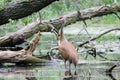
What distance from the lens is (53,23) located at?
9.61m

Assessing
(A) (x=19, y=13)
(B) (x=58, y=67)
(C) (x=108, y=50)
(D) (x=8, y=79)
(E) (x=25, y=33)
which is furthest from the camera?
(C) (x=108, y=50)

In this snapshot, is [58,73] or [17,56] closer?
[58,73]

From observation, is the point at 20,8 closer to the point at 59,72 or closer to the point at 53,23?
the point at 53,23

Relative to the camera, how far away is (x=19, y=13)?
9047 mm

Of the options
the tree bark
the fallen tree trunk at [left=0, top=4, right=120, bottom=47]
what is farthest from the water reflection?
the fallen tree trunk at [left=0, top=4, right=120, bottom=47]

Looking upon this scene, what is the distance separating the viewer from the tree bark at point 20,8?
8.83 meters

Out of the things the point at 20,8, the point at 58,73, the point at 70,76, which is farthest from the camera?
the point at 20,8

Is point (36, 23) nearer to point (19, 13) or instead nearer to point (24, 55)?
point (19, 13)

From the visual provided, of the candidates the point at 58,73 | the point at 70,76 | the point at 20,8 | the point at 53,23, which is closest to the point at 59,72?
the point at 58,73

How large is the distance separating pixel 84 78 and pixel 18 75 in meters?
1.08

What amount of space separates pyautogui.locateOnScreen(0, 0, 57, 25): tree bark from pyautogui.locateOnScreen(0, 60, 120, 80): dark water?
1569mm

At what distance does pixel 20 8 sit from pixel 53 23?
0.98 m

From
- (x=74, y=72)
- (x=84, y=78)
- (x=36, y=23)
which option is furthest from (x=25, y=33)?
(x=84, y=78)

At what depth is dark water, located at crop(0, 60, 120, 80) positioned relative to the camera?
6109mm
